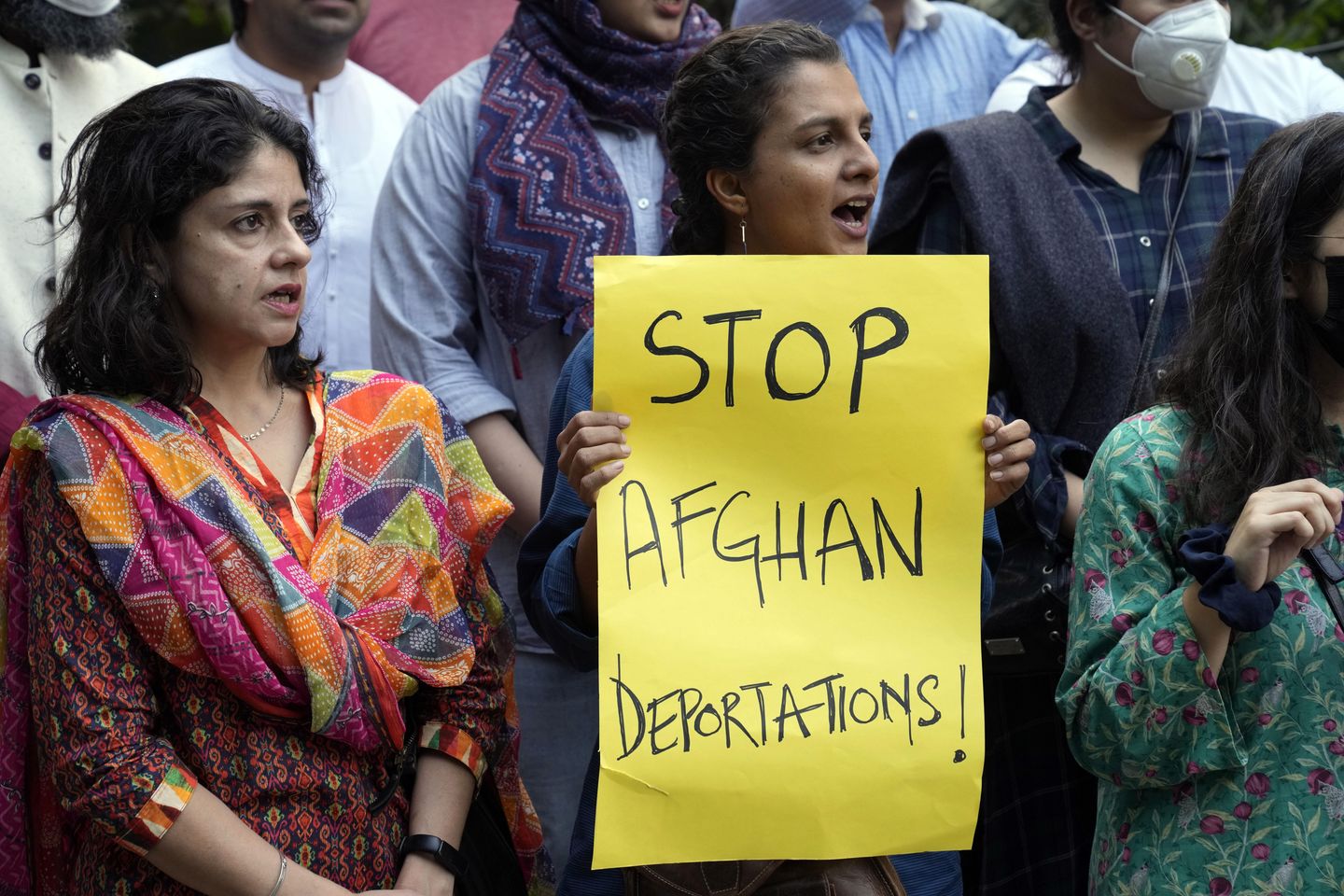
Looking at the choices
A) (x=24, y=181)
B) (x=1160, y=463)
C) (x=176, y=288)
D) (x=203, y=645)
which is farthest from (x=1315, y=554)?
(x=24, y=181)

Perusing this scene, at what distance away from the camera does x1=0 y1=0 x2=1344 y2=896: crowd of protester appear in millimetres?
2467

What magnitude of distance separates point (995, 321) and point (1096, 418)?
294mm

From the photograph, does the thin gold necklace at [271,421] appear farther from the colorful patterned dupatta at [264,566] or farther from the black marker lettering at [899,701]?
the black marker lettering at [899,701]

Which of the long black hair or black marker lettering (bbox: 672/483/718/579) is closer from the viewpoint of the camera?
black marker lettering (bbox: 672/483/718/579)

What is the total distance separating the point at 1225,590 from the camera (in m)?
2.31

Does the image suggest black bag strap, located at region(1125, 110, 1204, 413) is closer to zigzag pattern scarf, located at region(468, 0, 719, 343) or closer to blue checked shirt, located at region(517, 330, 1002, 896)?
blue checked shirt, located at region(517, 330, 1002, 896)

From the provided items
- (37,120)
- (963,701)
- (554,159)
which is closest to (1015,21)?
(554,159)

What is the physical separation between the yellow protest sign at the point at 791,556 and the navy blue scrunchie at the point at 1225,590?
0.31m

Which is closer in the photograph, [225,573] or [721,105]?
[225,573]

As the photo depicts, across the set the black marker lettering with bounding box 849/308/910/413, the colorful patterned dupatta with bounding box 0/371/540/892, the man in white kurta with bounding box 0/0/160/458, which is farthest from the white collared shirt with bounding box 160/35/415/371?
the black marker lettering with bounding box 849/308/910/413

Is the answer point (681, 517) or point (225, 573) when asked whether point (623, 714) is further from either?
point (225, 573)

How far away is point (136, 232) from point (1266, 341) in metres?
1.87

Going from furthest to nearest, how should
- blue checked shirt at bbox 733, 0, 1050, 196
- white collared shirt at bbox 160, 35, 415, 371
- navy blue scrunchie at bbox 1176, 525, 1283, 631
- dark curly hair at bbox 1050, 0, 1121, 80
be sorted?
blue checked shirt at bbox 733, 0, 1050, 196
white collared shirt at bbox 160, 35, 415, 371
dark curly hair at bbox 1050, 0, 1121, 80
navy blue scrunchie at bbox 1176, 525, 1283, 631

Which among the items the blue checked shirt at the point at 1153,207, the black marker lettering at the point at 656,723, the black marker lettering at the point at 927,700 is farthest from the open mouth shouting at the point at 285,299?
the blue checked shirt at the point at 1153,207
